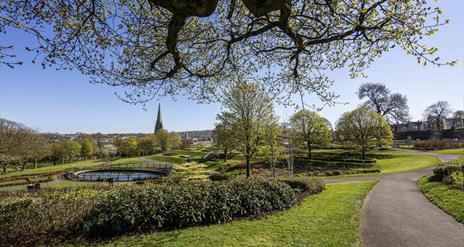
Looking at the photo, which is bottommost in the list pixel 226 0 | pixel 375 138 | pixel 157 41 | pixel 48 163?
pixel 48 163

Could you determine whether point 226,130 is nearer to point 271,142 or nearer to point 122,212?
point 271,142

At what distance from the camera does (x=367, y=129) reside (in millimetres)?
37062

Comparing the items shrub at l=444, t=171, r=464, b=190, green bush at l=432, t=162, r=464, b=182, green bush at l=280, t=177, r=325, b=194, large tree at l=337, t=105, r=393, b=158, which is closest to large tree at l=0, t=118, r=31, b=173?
green bush at l=280, t=177, r=325, b=194

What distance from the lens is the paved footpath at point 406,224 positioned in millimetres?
6494

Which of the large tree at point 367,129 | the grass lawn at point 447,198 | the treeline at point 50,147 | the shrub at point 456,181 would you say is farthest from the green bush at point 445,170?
the treeline at point 50,147

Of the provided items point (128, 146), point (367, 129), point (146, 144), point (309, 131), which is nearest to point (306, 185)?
point (309, 131)

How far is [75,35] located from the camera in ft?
15.9

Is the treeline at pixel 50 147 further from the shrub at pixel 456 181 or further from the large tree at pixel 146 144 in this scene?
the shrub at pixel 456 181

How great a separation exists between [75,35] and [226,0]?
3.44m

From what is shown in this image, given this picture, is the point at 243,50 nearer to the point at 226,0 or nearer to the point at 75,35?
the point at 226,0

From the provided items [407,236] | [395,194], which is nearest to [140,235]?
[407,236]

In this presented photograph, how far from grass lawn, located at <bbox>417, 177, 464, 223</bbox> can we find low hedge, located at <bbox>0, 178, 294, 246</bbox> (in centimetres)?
639

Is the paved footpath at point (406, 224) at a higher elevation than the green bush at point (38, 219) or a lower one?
lower

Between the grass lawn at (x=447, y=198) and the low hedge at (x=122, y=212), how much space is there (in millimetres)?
6394
